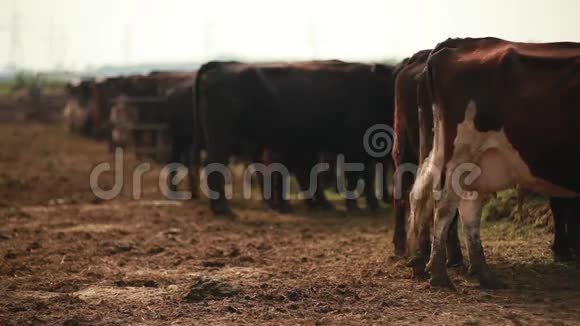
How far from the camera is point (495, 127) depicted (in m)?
7.51

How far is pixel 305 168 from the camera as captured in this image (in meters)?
14.5

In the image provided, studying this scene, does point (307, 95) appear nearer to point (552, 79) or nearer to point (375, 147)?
point (375, 147)

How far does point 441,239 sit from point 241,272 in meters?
2.06

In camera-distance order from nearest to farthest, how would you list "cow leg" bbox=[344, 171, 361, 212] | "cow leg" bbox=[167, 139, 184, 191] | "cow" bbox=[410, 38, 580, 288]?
"cow" bbox=[410, 38, 580, 288] → "cow leg" bbox=[344, 171, 361, 212] → "cow leg" bbox=[167, 139, 184, 191]

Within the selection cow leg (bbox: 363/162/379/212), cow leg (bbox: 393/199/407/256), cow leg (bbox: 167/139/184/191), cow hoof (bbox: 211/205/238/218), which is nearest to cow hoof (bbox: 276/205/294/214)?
cow hoof (bbox: 211/205/238/218)

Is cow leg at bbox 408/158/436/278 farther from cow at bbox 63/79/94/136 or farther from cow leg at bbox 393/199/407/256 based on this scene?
cow at bbox 63/79/94/136

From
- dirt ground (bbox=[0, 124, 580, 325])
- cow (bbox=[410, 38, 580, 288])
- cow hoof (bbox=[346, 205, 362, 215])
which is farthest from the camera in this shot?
cow hoof (bbox=[346, 205, 362, 215])

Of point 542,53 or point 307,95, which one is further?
point 307,95

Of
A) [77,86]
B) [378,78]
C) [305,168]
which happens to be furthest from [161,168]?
[77,86]

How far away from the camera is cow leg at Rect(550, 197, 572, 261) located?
8617 millimetres

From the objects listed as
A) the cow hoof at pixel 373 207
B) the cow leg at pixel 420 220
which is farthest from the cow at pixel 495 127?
the cow hoof at pixel 373 207

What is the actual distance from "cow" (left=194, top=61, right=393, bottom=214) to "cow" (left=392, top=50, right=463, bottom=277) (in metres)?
4.26

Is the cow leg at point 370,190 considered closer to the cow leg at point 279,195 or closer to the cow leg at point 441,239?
the cow leg at point 279,195

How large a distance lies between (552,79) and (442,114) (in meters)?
0.99
